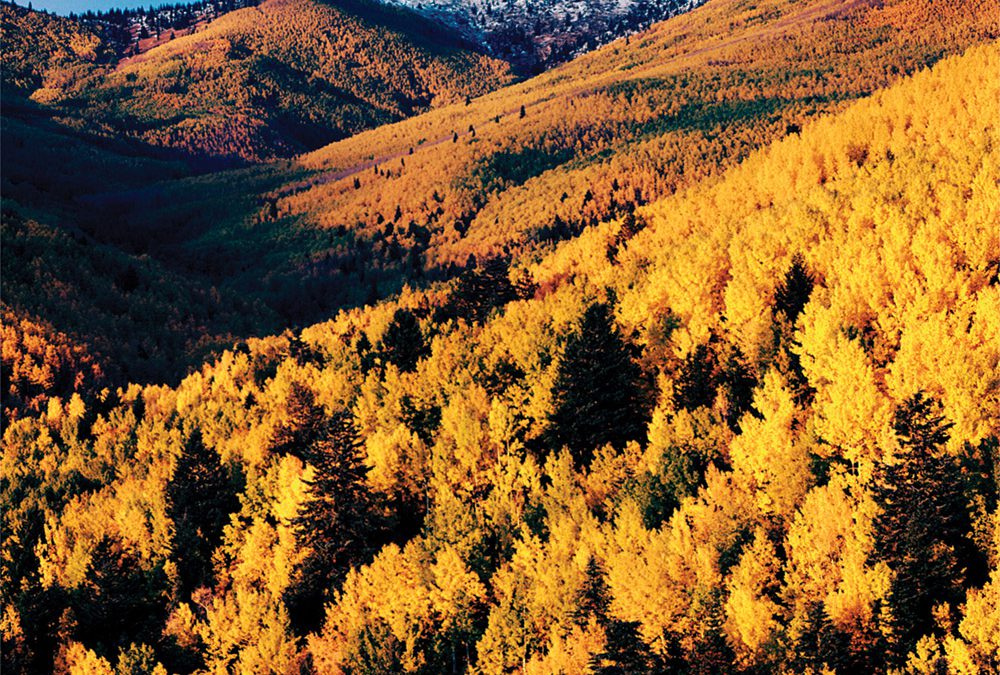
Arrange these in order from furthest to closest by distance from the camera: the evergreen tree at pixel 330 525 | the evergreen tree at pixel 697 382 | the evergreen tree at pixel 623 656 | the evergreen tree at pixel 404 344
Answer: the evergreen tree at pixel 404 344 < the evergreen tree at pixel 697 382 < the evergreen tree at pixel 330 525 < the evergreen tree at pixel 623 656

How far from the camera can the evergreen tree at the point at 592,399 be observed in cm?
5903

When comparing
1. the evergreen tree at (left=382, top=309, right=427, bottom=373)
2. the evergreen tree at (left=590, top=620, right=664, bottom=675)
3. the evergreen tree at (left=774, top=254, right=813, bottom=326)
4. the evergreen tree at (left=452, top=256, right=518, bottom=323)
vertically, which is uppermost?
the evergreen tree at (left=452, top=256, right=518, bottom=323)

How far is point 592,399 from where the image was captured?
59.4 meters

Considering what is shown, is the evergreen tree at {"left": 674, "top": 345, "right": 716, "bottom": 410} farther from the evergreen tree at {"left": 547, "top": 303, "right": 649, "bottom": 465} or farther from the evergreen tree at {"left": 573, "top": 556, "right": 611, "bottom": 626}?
the evergreen tree at {"left": 573, "top": 556, "right": 611, "bottom": 626}

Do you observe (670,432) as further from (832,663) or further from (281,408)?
(281,408)

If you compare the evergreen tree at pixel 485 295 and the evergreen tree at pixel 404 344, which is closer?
the evergreen tree at pixel 404 344

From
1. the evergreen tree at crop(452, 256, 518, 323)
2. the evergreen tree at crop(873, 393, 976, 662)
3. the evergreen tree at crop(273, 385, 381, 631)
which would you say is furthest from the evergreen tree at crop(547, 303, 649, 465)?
the evergreen tree at crop(452, 256, 518, 323)

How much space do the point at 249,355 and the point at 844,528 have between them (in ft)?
339

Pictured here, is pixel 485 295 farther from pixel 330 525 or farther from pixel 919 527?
pixel 919 527

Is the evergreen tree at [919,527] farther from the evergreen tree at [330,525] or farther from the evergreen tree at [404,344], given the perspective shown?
the evergreen tree at [404,344]

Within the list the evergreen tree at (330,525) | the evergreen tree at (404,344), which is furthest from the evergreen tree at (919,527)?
the evergreen tree at (404,344)

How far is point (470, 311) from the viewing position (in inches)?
3903

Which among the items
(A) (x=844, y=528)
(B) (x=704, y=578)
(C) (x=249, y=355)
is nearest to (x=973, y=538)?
(A) (x=844, y=528)

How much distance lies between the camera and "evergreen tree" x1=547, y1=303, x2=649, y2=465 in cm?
5903
